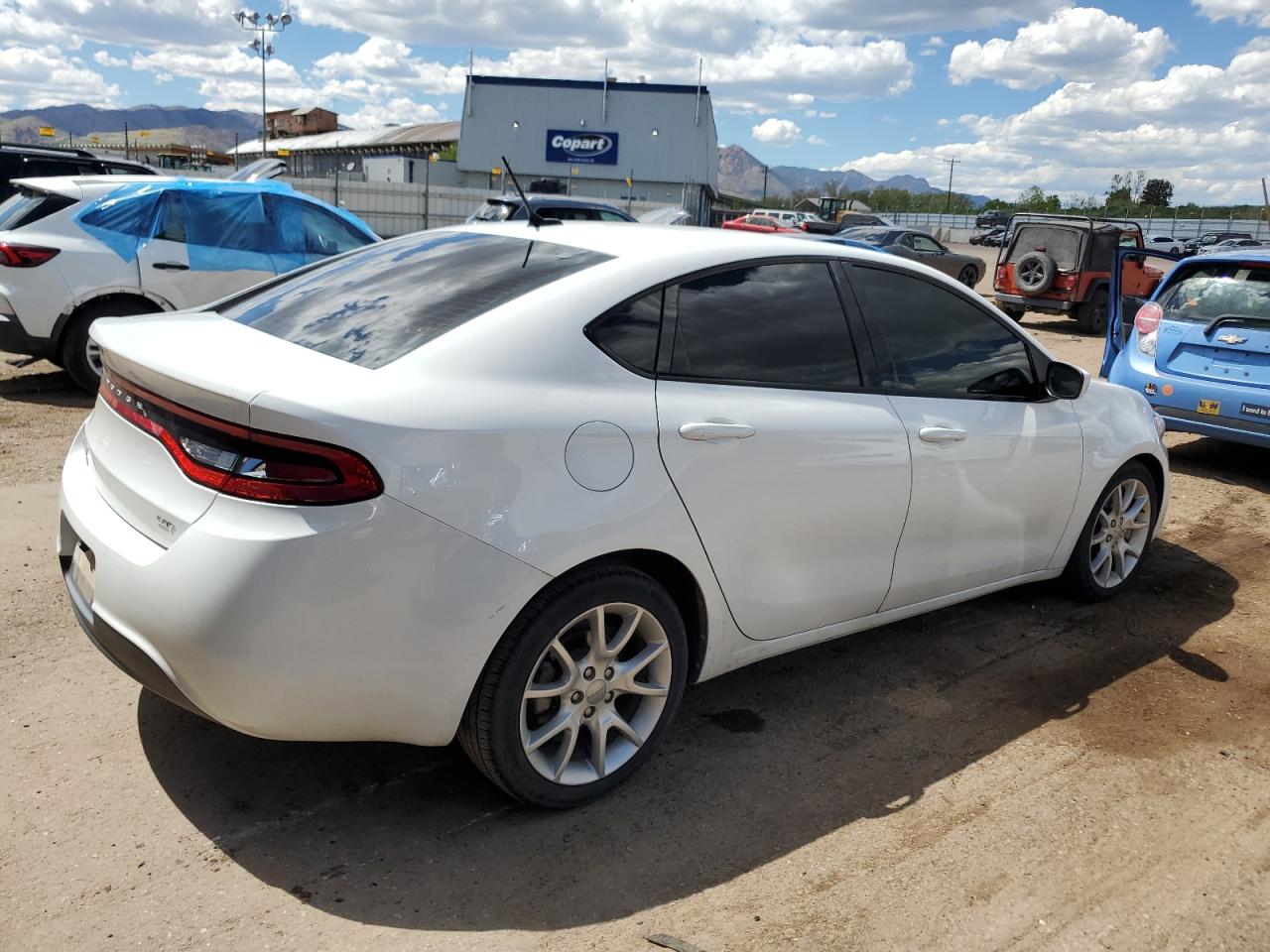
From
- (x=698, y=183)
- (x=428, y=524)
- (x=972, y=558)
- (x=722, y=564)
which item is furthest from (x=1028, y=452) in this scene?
(x=698, y=183)

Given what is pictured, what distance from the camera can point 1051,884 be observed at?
2.79 metres

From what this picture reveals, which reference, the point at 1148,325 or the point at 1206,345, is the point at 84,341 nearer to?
the point at 1148,325

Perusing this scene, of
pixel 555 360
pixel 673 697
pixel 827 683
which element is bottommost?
pixel 827 683

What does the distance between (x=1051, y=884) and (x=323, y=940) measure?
1.91 meters

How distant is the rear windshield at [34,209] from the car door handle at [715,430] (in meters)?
6.57

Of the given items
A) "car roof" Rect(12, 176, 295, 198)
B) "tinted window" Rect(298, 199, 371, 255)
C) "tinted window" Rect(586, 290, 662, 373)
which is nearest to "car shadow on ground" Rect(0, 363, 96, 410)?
"car roof" Rect(12, 176, 295, 198)

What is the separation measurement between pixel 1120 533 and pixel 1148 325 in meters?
3.42

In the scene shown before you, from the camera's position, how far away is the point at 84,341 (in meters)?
7.57

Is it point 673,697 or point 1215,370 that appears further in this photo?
point 1215,370

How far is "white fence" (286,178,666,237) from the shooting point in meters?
27.7

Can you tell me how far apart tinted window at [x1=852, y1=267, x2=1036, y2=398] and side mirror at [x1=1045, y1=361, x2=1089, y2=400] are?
9 centimetres

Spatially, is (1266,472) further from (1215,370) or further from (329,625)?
(329,625)

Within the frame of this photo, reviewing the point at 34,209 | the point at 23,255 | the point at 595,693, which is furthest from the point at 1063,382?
the point at 34,209

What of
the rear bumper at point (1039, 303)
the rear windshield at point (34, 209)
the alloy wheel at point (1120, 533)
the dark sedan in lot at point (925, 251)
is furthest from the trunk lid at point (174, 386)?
the dark sedan in lot at point (925, 251)
